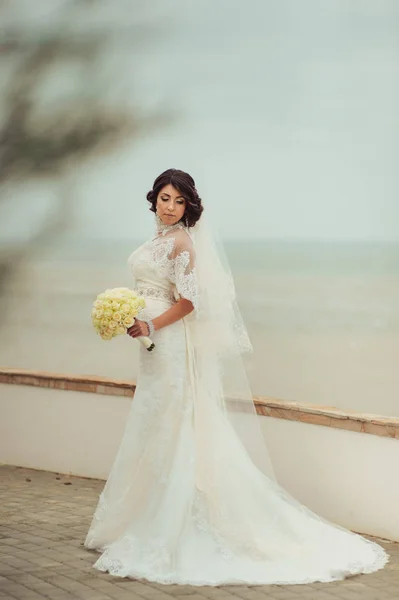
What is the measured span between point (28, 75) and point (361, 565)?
18.4 ft

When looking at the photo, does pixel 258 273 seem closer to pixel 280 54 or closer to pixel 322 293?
pixel 322 293

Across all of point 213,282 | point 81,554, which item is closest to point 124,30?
point 213,282

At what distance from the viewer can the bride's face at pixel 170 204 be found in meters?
5.10

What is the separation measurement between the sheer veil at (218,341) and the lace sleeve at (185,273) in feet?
0.29

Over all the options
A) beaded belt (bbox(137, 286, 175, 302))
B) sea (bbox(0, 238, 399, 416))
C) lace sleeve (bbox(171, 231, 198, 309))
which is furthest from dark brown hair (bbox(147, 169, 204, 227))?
sea (bbox(0, 238, 399, 416))

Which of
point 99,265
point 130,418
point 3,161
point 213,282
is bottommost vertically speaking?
point 130,418

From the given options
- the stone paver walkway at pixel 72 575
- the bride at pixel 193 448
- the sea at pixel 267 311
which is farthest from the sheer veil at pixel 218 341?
the sea at pixel 267 311

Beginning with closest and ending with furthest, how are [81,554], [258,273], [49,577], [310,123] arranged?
[49,577]
[81,554]
[310,123]
[258,273]

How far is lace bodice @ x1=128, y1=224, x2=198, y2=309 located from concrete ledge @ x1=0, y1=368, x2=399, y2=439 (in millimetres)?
1098

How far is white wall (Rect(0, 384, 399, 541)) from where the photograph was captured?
5.44m

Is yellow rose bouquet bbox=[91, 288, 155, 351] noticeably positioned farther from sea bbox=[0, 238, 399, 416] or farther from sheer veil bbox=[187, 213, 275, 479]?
sea bbox=[0, 238, 399, 416]

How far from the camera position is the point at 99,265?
28.5 feet

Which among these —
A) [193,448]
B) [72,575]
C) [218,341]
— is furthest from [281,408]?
[72,575]

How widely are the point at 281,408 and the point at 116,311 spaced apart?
4.84ft
